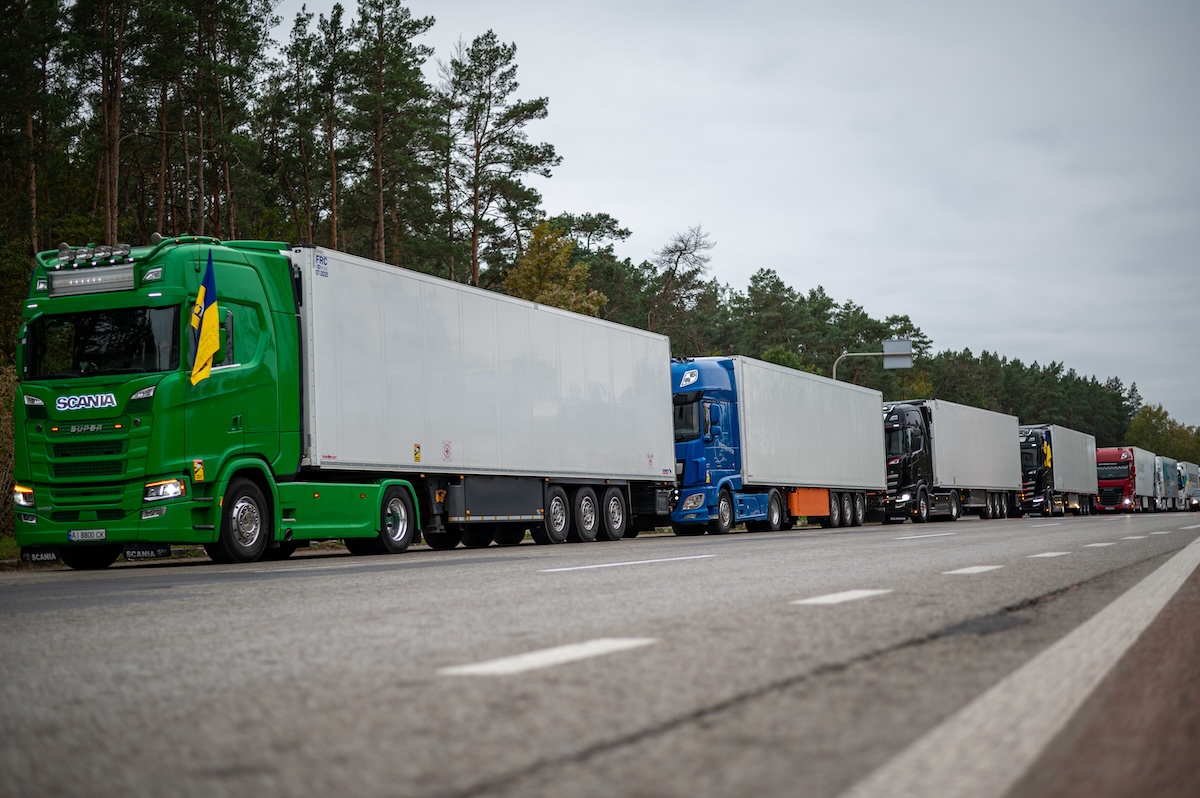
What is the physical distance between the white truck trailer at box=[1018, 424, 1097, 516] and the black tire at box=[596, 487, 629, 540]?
33805mm

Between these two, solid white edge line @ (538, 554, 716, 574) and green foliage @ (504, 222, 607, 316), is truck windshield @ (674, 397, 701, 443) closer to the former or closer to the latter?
solid white edge line @ (538, 554, 716, 574)

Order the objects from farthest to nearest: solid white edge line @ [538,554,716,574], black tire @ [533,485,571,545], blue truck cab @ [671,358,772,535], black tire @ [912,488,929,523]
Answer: black tire @ [912,488,929,523]
blue truck cab @ [671,358,772,535]
black tire @ [533,485,571,545]
solid white edge line @ [538,554,716,574]

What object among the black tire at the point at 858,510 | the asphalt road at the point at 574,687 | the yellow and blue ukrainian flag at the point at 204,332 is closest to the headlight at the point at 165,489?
the yellow and blue ukrainian flag at the point at 204,332

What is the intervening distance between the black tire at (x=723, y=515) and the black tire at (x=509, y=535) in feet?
22.1

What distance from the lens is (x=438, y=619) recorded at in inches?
270

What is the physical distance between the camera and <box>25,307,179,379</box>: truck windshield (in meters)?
15.2

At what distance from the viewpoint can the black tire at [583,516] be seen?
23391 millimetres

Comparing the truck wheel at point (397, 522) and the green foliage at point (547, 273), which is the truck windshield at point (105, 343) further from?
the green foliage at point (547, 273)

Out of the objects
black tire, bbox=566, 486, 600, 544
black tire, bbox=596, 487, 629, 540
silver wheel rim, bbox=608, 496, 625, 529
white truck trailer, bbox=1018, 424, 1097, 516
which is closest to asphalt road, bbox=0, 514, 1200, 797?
black tire, bbox=566, 486, 600, 544

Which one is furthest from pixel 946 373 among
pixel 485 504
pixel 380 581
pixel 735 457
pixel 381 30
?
pixel 380 581

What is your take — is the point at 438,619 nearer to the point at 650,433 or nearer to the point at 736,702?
the point at 736,702

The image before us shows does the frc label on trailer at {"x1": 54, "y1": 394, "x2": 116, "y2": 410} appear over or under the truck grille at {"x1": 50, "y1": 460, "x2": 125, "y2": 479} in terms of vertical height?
over

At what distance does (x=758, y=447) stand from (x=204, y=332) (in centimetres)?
1737

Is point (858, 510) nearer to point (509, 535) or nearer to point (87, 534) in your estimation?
point (509, 535)
